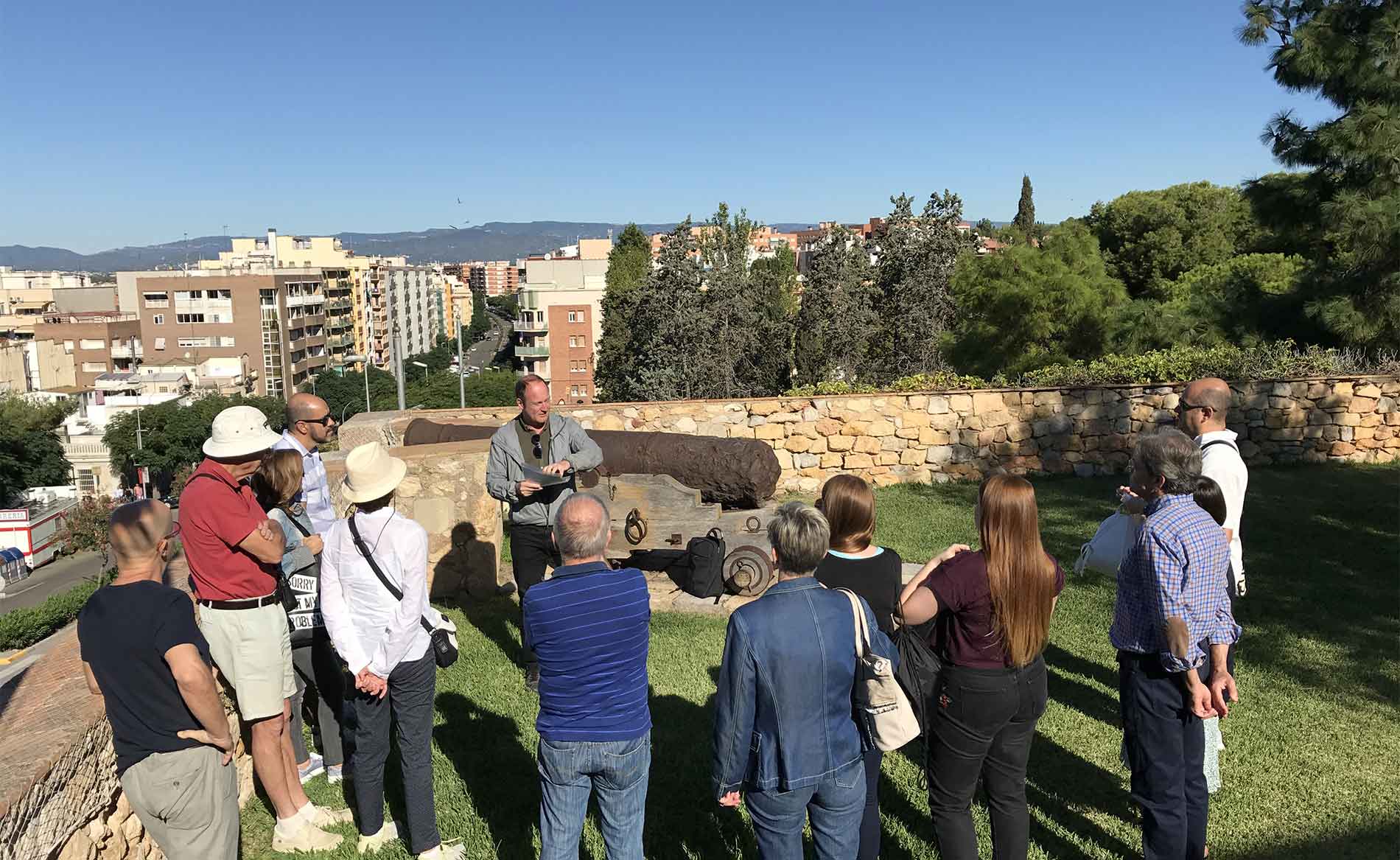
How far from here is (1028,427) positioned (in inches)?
412

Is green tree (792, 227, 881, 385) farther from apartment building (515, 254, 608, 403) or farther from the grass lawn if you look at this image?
apartment building (515, 254, 608, 403)

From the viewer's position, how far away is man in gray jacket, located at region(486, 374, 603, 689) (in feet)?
16.6

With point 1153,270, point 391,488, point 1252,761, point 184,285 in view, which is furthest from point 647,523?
point 184,285

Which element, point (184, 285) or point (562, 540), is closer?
point (562, 540)

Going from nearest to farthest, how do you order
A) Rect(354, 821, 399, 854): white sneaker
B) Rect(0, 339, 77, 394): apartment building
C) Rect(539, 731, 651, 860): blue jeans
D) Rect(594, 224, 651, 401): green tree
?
Rect(539, 731, 651, 860): blue jeans, Rect(354, 821, 399, 854): white sneaker, Rect(594, 224, 651, 401): green tree, Rect(0, 339, 77, 394): apartment building

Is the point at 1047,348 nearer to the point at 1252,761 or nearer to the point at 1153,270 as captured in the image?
the point at 1153,270

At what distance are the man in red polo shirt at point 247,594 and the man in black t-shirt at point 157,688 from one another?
0.45m

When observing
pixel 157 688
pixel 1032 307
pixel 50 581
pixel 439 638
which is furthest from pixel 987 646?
pixel 50 581

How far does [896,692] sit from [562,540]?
3.52 ft

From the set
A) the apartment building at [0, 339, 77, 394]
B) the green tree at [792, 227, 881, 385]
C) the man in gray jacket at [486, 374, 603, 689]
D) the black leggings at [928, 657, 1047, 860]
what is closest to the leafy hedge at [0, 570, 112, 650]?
the green tree at [792, 227, 881, 385]

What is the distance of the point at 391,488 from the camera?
10.9ft

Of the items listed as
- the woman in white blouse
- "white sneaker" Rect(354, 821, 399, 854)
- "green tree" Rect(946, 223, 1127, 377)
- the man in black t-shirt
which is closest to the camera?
the man in black t-shirt

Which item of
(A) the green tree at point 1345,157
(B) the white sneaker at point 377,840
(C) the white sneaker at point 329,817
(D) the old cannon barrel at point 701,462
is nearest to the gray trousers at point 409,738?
(B) the white sneaker at point 377,840

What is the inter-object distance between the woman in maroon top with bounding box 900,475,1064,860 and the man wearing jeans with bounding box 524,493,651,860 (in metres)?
0.88
